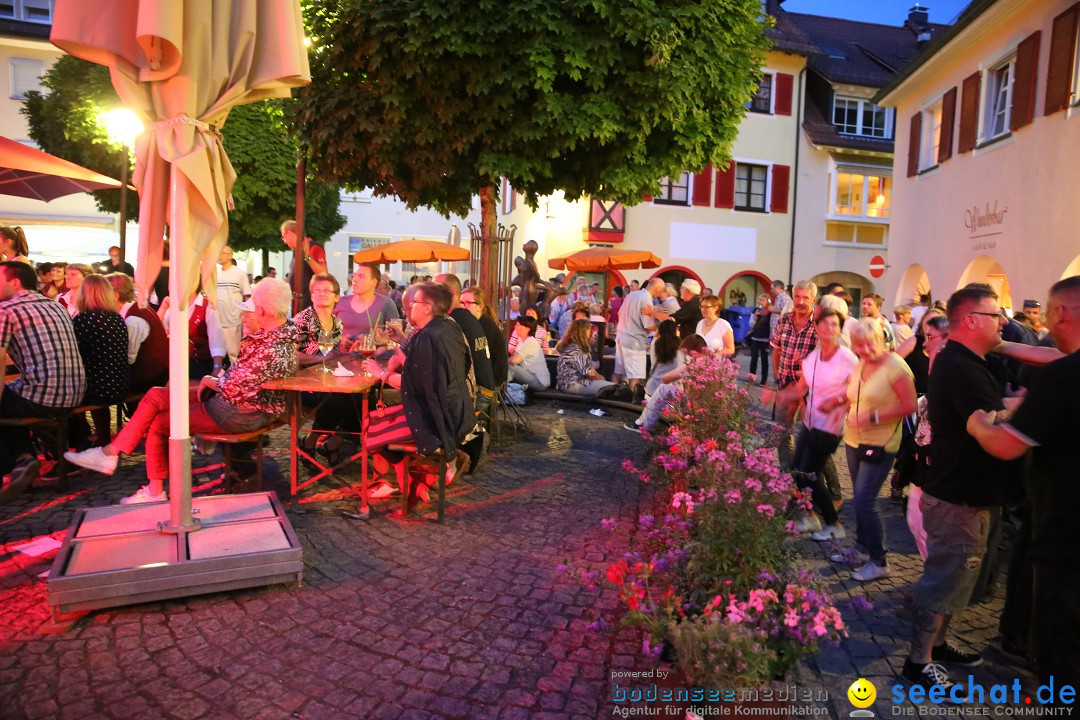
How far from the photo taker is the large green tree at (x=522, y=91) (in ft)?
23.1

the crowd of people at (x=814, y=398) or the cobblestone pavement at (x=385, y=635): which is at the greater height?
the crowd of people at (x=814, y=398)

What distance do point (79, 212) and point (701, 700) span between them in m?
34.3

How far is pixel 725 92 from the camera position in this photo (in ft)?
26.7

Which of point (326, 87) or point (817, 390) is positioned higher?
point (326, 87)

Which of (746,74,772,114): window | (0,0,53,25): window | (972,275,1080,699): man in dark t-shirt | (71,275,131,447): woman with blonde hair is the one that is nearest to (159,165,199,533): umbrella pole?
(71,275,131,447): woman with blonde hair

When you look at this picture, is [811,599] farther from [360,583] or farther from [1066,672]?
[360,583]

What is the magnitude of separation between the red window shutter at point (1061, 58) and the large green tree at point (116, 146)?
48.3 feet

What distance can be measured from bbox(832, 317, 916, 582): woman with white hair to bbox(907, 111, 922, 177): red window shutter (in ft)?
51.9

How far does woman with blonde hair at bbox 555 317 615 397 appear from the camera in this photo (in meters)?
11.4

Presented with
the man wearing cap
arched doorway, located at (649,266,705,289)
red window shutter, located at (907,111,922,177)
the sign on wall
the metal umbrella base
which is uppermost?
red window shutter, located at (907,111,922,177)

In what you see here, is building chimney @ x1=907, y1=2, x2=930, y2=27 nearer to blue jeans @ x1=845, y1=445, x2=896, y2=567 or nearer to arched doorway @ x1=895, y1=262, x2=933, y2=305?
arched doorway @ x1=895, y1=262, x2=933, y2=305

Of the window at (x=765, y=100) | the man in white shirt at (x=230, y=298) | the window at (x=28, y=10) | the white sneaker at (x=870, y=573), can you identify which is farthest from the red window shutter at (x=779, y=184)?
the window at (x=28, y=10)

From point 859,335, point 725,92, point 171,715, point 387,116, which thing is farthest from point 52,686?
point 725,92

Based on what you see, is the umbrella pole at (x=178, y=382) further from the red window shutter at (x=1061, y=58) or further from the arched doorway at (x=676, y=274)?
the arched doorway at (x=676, y=274)
